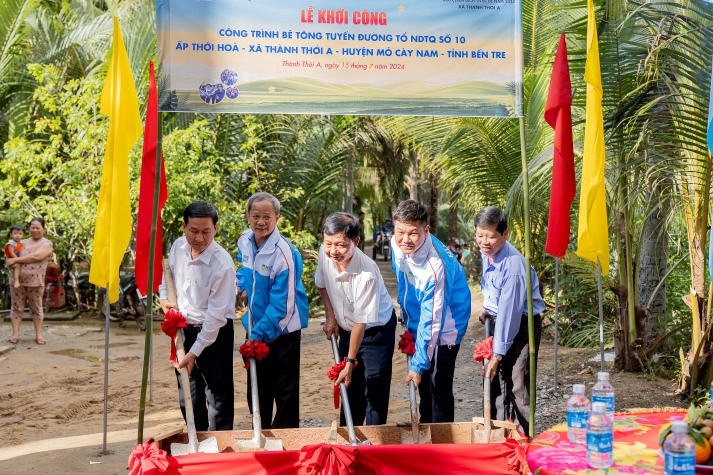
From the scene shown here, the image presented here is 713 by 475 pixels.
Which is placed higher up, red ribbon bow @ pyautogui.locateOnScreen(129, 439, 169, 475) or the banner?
the banner

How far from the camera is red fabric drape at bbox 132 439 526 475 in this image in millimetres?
3906

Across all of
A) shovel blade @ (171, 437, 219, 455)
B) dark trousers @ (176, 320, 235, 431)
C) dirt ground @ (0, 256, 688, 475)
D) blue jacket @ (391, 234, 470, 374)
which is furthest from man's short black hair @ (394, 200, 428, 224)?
shovel blade @ (171, 437, 219, 455)

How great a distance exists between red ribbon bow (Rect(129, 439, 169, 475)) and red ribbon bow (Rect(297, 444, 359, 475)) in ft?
2.18

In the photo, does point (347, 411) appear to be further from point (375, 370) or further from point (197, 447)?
point (197, 447)

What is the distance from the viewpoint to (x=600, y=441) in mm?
2957

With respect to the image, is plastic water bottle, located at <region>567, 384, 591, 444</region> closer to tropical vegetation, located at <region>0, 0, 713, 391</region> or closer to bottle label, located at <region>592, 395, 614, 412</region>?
bottle label, located at <region>592, 395, 614, 412</region>

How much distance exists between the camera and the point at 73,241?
1279 cm

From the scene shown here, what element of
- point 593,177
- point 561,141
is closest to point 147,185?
point 561,141

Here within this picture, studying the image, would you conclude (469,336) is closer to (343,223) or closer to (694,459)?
(343,223)

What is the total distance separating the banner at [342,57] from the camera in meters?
4.29

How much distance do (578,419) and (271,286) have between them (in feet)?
7.71

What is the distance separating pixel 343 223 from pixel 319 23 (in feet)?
3.68

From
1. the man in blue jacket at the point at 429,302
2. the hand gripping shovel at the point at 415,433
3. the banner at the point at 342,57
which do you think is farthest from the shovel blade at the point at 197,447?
the banner at the point at 342,57

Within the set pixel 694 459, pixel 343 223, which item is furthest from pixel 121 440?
pixel 694 459
